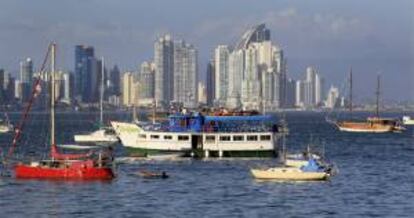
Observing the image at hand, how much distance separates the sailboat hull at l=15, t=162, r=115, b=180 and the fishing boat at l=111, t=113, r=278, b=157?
129 feet

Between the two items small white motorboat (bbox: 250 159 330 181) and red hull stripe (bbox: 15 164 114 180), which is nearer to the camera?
red hull stripe (bbox: 15 164 114 180)

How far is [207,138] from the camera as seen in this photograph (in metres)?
148

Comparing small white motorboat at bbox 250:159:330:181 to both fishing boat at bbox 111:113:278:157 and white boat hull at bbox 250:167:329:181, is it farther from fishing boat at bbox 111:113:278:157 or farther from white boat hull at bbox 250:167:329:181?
fishing boat at bbox 111:113:278:157

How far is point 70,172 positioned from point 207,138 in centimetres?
4216

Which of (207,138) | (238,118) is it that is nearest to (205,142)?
(207,138)

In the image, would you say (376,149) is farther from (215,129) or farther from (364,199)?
(364,199)

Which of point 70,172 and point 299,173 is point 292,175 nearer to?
point 299,173

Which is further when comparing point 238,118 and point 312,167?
point 238,118

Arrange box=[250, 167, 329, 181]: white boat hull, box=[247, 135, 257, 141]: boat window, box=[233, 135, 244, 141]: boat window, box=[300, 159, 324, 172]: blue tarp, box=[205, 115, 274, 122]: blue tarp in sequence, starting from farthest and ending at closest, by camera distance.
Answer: box=[205, 115, 274, 122]: blue tarp → box=[233, 135, 244, 141]: boat window → box=[247, 135, 257, 141]: boat window → box=[300, 159, 324, 172]: blue tarp → box=[250, 167, 329, 181]: white boat hull

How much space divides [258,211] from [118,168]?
44.7 metres

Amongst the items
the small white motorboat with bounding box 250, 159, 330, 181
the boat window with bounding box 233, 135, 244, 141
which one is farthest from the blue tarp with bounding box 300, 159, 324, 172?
the boat window with bounding box 233, 135, 244, 141

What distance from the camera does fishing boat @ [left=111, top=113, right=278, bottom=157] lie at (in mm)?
146375

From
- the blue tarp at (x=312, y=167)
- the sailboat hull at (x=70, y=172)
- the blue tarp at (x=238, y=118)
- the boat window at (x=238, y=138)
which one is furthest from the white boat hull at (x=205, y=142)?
the sailboat hull at (x=70, y=172)

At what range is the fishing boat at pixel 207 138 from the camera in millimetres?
146375
